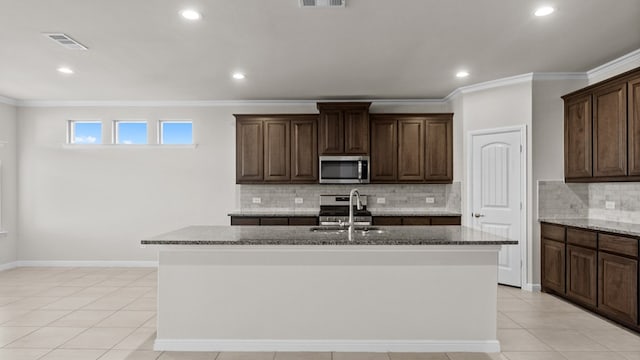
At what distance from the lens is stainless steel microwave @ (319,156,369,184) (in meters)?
5.68

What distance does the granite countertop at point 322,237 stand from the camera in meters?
2.85

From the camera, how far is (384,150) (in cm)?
579

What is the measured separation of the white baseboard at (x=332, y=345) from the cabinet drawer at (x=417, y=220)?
2512 mm

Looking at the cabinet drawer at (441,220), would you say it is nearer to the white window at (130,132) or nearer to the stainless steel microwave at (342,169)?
Answer: the stainless steel microwave at (342,169)

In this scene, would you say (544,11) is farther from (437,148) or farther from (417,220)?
(417,220)

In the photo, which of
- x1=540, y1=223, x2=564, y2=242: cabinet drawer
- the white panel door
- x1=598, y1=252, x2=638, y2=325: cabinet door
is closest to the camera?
x1=598, y1=252, x2=638, y2=325: cabinet door

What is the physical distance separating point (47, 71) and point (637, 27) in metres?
6.11

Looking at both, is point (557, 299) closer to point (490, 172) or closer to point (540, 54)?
point (490, 172)

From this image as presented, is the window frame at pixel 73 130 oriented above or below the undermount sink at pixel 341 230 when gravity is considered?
above

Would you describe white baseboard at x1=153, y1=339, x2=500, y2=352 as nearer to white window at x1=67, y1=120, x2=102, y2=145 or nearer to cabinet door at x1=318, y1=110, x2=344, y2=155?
cabinet door at x1=318, y1=110, x2=344, y2=155

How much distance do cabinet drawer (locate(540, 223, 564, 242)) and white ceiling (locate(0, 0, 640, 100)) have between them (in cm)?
185

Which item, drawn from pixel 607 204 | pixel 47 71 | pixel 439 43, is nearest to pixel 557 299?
pixel 607 204

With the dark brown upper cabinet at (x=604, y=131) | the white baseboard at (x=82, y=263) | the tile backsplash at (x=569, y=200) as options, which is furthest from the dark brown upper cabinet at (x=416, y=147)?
the white baseboard at (x=82, y=263)

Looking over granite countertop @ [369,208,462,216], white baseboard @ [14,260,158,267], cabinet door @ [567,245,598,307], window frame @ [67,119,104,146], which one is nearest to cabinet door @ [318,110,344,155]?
granite countertop @ [369,208,462,216]
